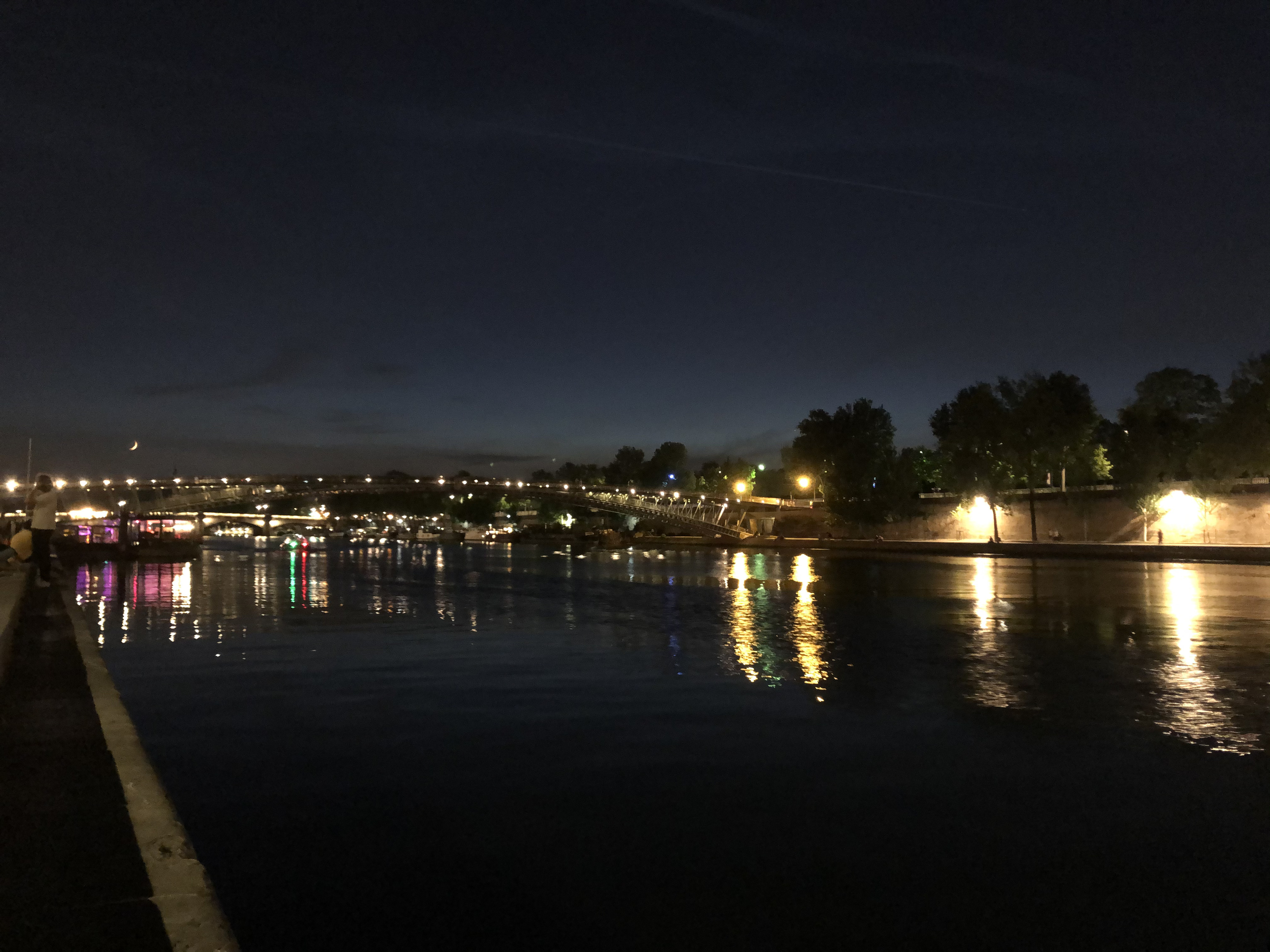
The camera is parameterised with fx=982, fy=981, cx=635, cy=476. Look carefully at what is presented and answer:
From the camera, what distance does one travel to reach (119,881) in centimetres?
424

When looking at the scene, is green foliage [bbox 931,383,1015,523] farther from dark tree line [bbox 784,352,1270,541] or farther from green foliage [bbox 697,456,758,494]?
green foliage [bbox 697,456,758,494]

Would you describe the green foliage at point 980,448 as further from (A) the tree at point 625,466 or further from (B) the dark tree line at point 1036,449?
(A) the tree at point 625,466

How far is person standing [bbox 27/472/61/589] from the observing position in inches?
663

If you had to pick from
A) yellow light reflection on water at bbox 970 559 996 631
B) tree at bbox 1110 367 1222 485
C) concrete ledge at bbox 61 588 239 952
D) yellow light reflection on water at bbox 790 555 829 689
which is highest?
tree at bbox 1110 367 1222 485

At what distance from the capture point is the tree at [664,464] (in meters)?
160

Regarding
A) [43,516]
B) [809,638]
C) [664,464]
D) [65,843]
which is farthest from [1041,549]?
[664,464]

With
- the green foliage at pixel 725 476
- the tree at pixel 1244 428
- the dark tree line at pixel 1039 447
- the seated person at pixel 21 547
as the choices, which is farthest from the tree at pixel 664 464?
the seated person at pixel 21 547

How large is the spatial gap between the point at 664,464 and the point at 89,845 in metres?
157

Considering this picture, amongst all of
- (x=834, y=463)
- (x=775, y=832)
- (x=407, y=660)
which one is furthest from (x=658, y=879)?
(x=834, y=463)

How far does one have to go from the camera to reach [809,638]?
15.0 m

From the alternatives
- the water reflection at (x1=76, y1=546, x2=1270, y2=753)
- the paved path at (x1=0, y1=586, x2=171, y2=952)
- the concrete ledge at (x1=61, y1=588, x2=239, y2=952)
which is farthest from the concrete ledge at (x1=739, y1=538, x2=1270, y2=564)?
the paved path at (x1=0, y1=586, x2=171, y2=952)

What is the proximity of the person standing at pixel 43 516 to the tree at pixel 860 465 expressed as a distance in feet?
229

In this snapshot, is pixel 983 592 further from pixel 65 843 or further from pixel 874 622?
pixel 65 843

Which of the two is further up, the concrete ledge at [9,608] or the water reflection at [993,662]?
the concrete ledge at [9,608]
